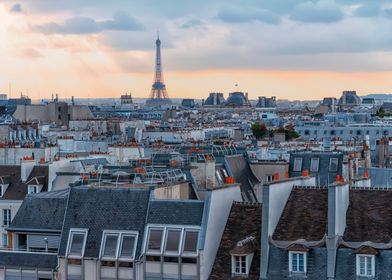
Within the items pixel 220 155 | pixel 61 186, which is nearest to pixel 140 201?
pixel 61 186

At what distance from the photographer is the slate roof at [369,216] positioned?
32250 mm

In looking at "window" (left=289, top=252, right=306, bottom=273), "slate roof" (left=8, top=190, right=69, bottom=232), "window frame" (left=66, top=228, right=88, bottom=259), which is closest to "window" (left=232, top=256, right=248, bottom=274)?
"window" (left=289, top=252, right=306, bottom=273)

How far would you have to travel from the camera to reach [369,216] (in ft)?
109

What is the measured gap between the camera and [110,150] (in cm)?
6575

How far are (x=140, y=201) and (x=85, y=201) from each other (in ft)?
6.62

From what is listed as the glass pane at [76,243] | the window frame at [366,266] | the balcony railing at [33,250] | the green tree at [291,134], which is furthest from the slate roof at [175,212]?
the green tree at [291,134]

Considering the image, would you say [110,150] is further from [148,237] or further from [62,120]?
[62,120]

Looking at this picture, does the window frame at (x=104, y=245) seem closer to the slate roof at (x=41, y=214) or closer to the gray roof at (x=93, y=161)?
the slate roof at (x=41, y=214)

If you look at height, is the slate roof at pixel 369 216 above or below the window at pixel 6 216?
above

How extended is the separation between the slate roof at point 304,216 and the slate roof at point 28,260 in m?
7.74

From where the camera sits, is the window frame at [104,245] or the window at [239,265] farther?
the window frame at [104,245]

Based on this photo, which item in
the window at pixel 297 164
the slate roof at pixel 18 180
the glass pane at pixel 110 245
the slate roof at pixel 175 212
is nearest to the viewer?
the slate roof at pixel 175 212

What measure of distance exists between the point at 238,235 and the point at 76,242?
535 centimetres

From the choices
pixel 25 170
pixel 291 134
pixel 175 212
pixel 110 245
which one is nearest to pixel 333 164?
pixel 25 170
